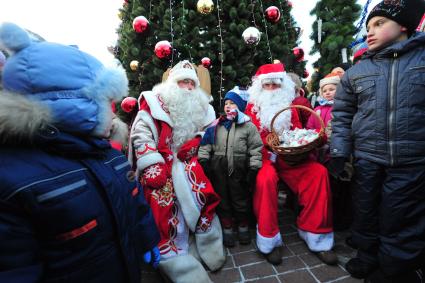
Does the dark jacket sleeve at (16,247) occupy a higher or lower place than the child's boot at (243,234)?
higher

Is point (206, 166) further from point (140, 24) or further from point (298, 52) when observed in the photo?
point (298, 52)

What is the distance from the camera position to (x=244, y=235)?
267 cm

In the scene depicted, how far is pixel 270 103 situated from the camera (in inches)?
121

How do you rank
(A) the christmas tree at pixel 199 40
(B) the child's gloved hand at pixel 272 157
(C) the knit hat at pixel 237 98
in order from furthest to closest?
(A) the christmas tree at pixel 199 40
(C) the knit hat at pixel 237 98
(B) the child's gloved hand at pixel 272 157

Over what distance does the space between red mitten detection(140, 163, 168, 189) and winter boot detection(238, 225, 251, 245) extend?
107 cm

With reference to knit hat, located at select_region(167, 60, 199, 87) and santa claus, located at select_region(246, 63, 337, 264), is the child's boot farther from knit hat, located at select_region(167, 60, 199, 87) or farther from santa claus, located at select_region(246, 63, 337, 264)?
knit hat, located at select_region(167, 60, 199, 87)

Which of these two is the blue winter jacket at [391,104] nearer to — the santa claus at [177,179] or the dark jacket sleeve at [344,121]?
the dark jacket sleeve at [344,121]

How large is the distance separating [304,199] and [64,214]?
2161mm

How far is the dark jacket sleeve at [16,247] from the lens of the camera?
0.79 m

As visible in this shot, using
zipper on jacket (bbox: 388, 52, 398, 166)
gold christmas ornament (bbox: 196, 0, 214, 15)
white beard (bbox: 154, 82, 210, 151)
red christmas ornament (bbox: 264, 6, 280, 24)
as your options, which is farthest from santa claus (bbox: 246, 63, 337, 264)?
red christmas ornament (bbox: 264, 6, 280, 24)

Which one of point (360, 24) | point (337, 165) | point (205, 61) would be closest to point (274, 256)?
point (337, 165)

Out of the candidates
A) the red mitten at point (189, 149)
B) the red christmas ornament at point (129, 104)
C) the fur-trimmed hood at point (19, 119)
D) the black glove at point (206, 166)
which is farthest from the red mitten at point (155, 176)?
the red christmas ornament at point (129, 104)

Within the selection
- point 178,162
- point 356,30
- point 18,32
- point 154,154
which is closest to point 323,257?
point 178,162

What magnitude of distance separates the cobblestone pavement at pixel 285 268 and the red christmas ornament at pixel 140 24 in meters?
3.15
